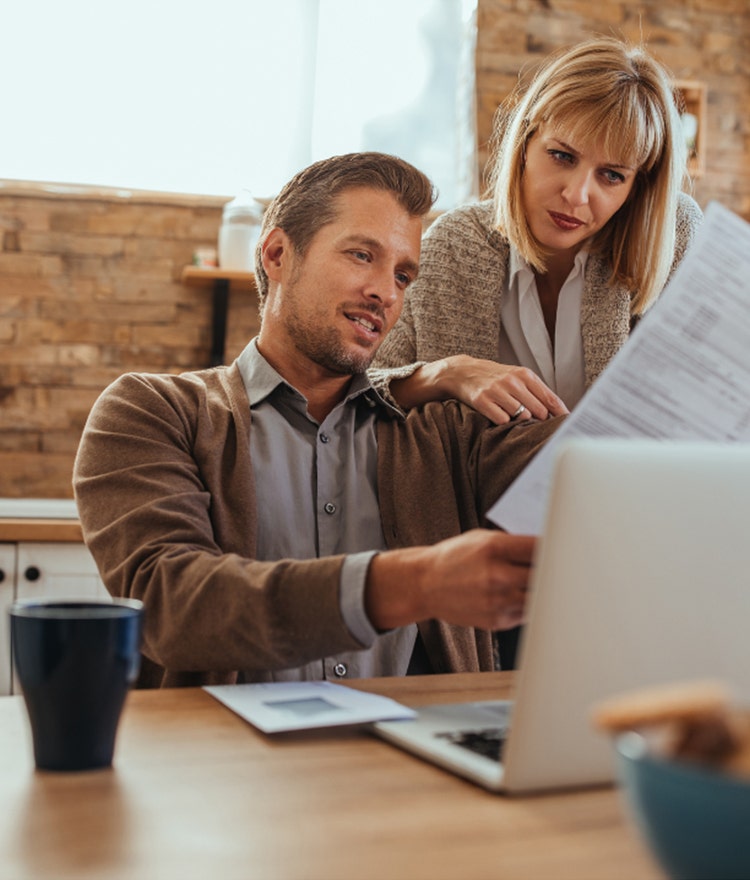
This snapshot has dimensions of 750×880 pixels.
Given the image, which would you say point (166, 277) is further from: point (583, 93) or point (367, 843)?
point (367, 843)

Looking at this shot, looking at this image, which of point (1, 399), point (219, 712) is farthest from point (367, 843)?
point (1, 399)

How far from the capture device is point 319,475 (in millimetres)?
1498

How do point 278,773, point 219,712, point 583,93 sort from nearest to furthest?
1. point 278,773
2. point 219,712
3. point 583,93

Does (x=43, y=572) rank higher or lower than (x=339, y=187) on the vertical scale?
lower

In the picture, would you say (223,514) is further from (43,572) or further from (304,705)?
(43,572)

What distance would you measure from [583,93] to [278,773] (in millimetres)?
1387

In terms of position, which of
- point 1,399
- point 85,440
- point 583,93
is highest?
point 583,93

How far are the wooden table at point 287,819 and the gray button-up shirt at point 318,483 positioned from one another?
56 centimetres

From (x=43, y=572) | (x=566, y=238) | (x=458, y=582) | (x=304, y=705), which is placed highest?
(x=566, y=238)

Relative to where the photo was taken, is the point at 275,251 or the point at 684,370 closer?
the point at 684,370

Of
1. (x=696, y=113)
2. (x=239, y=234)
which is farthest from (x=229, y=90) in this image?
(x=696, y=113)

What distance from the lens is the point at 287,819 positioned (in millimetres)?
654

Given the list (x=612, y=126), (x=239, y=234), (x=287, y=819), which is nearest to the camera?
(x=287, y=819)

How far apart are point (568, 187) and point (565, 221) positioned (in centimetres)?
6
